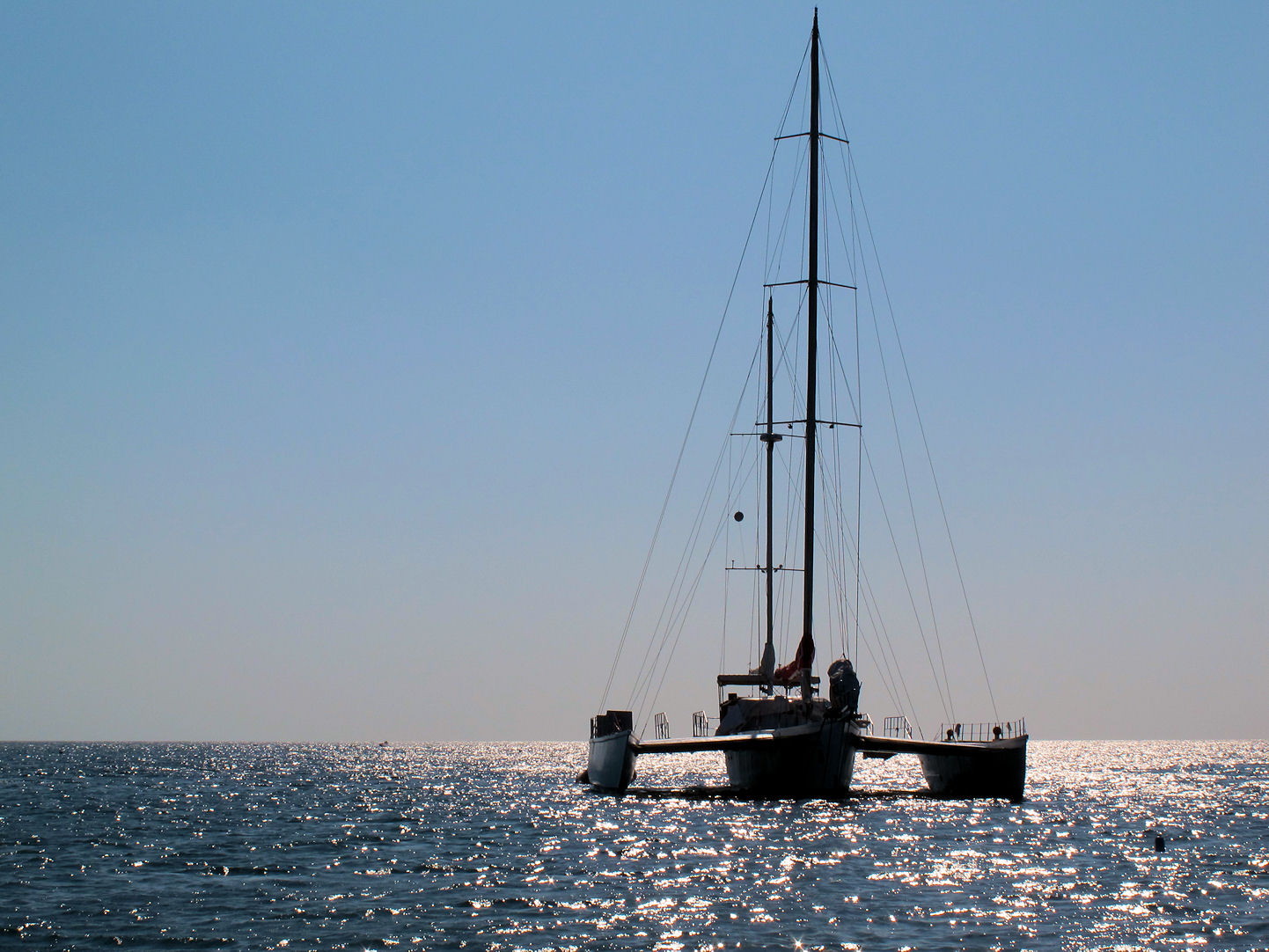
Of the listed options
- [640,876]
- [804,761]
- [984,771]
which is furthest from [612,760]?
[640,876]

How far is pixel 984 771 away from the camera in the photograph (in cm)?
5034

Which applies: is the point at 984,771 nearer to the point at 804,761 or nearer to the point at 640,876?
the point at 804,761

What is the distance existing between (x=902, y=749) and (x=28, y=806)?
117 ft

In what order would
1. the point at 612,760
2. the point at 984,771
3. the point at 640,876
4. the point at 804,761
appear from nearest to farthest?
the point at 640,876 → the point at 804,761 → the point at 984,771 → the point at 612,760

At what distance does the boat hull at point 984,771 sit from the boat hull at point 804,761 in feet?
18.9

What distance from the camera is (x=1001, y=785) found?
50562 millimetres

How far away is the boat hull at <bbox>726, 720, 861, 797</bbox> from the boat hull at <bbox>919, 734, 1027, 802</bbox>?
576 centimetres

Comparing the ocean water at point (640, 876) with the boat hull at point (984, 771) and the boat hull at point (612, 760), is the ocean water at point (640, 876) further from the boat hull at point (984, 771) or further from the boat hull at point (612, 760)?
the boat hull at point (612, 760)

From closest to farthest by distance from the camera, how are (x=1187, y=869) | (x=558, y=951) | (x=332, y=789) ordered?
1. (x=558, y=951)
2. (x=1187, y=869)
3. (x=332, y=789)

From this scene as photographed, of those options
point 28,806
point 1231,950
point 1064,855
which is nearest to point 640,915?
point 1231,950

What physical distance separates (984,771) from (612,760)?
1449cm

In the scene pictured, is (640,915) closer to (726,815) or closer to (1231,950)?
(1231,950)

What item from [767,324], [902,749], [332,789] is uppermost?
[767,324]

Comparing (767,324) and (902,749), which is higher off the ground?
(767,324)
